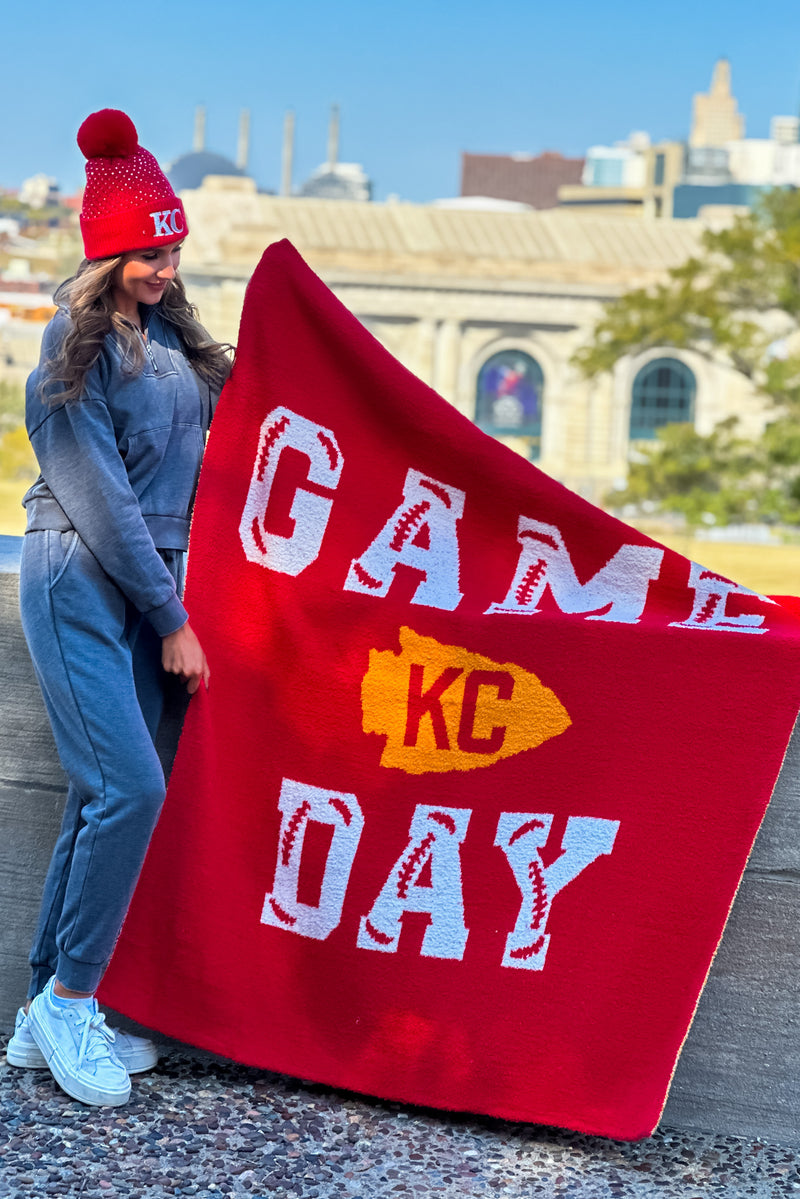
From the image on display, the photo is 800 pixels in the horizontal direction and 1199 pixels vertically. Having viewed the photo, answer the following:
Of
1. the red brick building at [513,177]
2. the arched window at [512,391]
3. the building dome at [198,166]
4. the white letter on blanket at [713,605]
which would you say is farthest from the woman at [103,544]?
the red brick building at [513,177]

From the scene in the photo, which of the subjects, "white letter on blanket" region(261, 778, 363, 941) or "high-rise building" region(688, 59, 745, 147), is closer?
"white letter on blanket" region(261, 778, 363, 941)

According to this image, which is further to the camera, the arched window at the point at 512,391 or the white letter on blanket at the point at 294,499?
the arched window at the point at 512,391

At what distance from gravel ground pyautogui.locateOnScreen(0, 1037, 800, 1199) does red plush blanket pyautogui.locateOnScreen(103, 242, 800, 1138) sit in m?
0.06

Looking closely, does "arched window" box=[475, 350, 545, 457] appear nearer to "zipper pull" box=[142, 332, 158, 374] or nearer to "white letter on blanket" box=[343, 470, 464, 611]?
"white letter on blanket" box=[343, 470, 464, 611]

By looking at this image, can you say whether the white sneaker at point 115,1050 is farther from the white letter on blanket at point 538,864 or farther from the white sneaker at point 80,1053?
the white letter on blanket at point 538,864

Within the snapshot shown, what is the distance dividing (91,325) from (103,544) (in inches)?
11.7

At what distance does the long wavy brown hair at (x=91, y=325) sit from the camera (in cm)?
210

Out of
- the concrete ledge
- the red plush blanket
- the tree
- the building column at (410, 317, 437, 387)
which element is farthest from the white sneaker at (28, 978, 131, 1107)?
the building column at (410, 317, 437, 387)

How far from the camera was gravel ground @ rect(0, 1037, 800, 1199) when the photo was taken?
6.81 ft

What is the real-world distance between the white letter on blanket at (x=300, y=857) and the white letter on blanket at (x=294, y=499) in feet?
1.12

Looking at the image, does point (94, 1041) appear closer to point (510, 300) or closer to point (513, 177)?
point (510, 300)

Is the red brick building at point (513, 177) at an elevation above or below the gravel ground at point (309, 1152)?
below

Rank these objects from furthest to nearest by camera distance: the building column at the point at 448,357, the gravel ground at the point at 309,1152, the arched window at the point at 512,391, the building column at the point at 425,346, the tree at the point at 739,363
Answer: the arched window at the point at 512,391, the building column at the point at 448,357, the building column at the point at 425,346, the tree at the point at 739,363, the gravel ground at the point at 309,1152

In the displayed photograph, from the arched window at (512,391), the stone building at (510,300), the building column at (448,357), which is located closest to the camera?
the stone building at (510,300)
